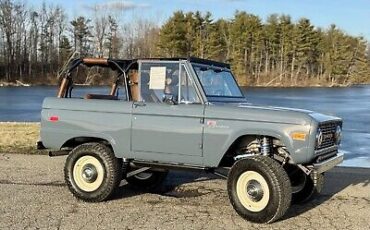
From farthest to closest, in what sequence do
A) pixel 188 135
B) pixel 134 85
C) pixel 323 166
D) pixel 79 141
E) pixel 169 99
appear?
pixel 79 141, pixel 134 85, pixel 169 99, pixel 188 135, pixel 323 166

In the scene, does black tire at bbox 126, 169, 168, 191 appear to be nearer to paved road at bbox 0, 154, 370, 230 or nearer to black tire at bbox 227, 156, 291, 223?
paved road at bbox 0, 154, 370, 230

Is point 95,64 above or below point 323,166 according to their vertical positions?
above

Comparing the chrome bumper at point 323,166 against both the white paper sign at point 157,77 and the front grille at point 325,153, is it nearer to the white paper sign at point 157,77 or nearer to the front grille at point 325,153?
the front grille at point 325,153

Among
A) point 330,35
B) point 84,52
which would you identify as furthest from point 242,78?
point 84,52

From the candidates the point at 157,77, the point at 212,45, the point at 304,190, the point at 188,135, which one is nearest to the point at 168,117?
A: the point at 188,135

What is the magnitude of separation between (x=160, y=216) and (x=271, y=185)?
1.50m

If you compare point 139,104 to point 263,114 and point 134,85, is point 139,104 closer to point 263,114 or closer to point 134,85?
point 134,85

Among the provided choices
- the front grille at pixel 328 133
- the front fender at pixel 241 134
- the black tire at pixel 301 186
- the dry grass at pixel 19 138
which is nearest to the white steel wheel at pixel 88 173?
the front fender at pixel 241 134

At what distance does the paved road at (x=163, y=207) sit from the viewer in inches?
278

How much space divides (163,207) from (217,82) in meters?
1.97

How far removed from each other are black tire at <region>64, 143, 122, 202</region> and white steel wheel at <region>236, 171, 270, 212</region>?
1876 mm

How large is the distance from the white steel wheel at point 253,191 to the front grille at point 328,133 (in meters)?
0.84

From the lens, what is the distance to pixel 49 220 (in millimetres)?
7098

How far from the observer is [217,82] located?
834 centimetres
